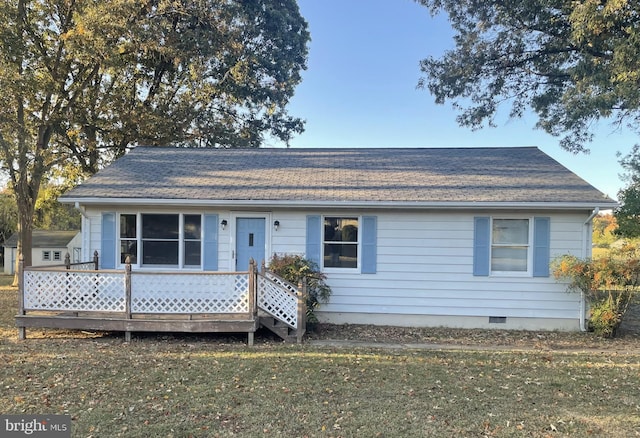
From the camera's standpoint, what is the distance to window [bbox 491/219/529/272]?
28.6 feet

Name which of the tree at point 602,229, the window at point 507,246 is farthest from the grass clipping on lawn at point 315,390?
the tree at point 602,229

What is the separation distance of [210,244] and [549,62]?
49.3 feet

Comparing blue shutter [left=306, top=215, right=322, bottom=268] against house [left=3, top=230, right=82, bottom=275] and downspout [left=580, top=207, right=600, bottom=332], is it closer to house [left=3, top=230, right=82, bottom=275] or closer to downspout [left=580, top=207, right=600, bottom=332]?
downspout [left=580, top=207, right=600, bottom=332]

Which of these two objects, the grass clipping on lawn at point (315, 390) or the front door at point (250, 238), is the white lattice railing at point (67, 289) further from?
the front door at point (250, 238)

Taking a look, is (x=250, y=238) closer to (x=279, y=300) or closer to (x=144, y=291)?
(x=279, y=300)

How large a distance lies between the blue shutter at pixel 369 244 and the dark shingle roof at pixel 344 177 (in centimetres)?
60

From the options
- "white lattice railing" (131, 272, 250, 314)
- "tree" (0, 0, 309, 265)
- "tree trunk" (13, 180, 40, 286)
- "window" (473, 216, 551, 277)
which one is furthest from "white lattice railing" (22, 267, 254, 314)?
"tree trunk" (13, 180, 40, 286)

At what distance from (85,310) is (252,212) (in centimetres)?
378

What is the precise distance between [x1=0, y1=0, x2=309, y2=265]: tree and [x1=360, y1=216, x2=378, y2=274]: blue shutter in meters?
12.0

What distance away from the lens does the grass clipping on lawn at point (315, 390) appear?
411cm

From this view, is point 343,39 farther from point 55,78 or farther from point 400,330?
point 400,330

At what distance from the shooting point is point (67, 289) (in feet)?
24.9

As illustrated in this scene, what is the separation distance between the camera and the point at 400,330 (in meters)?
8.55

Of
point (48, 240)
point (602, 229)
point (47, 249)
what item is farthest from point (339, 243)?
point (48, 240)
